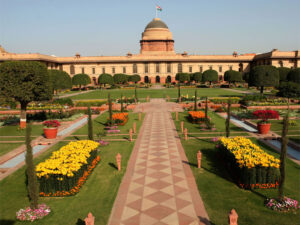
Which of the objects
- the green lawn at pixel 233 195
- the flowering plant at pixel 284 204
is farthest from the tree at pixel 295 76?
the flowering plant at pixel 284 204

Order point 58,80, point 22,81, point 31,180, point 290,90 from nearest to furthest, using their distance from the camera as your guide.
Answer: point 31,180, point 22,81, point 290,90, point 58,80

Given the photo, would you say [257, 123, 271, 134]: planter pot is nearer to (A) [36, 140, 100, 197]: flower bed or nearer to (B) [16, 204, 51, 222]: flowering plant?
(A) [36, 140, 100, 197]: flower bed

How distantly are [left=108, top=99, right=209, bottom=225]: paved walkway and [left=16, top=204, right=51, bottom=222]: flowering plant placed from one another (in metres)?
2.18

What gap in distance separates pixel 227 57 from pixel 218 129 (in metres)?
75.7

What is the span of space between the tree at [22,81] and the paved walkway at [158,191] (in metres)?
10.2

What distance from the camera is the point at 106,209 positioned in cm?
813

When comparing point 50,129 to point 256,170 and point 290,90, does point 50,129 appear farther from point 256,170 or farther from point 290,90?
point 290,90

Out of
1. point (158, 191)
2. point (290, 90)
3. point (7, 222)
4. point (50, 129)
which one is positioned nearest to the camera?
point (7, 222)

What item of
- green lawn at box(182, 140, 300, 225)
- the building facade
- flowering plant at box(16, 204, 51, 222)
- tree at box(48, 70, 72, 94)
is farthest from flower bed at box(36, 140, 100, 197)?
the building facade

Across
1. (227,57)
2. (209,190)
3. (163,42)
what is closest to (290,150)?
(209,190)

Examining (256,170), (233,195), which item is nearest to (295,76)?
(256,170)

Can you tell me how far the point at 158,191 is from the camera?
30.5 feet

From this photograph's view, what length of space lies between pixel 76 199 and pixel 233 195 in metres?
5.63

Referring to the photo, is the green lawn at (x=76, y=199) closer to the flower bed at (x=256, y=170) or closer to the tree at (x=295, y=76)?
the flower bed at (x=256, y=170)
